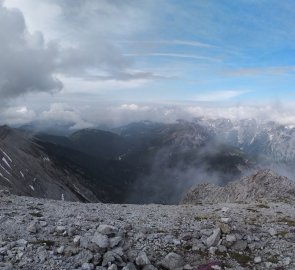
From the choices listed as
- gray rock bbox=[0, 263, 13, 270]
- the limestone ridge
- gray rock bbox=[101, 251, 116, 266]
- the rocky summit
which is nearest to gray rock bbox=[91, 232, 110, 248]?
the rocky summit

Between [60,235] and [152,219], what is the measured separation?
12135 millimetres

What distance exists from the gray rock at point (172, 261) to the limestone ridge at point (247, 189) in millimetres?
64762

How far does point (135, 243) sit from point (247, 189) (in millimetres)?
77905

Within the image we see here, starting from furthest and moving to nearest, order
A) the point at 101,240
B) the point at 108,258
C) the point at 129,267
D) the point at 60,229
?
1. the point at 60,229
2. the point at 101,240
3. the point at 108,258
4. the point at 129,267

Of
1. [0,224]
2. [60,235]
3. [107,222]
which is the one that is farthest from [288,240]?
[0,224]

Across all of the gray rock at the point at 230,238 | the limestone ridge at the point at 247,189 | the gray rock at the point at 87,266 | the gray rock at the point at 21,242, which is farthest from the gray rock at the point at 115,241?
the limestone ridge at the point at 247,189

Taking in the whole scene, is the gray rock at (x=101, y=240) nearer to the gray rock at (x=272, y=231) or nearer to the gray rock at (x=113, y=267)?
the gray rock at (x=113, y=267)

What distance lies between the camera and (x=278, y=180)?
97.8 m

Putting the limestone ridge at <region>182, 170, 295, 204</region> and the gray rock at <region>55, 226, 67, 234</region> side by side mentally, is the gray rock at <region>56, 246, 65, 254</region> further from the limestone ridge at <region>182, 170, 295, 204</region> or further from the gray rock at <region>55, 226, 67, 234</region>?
the limestone ridge at <region>182, 170, 295, 204</region>

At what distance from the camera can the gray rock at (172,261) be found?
1033 inches

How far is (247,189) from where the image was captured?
101875 mm

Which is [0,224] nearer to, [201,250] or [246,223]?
[201,250]

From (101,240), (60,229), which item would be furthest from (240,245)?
(60,229)

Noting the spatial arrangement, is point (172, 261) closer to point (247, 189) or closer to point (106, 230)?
point (106, 230)
